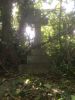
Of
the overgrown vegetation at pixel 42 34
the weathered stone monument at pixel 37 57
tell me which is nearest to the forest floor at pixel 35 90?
the overgrown vegetation at pixel 42 34

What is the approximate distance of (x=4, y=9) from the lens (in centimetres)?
1012

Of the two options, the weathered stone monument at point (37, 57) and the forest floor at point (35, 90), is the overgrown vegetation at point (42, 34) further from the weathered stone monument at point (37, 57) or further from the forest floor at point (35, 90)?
the forest floor at point (35, 90)

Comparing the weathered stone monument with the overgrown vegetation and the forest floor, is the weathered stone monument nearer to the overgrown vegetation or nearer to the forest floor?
the overgrown vegetation

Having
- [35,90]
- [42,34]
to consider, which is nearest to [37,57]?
[42,34]

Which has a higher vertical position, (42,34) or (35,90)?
(42,34)

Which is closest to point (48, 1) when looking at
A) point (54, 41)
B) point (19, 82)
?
point (54, 41)

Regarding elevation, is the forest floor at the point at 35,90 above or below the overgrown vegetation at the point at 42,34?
below

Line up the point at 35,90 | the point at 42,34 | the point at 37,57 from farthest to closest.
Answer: the point at 42,34 < the point at 37,57 < the point at 35,90

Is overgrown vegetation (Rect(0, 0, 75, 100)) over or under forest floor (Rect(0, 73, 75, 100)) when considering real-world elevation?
over

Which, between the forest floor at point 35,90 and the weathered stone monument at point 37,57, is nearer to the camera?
the forest floor at point 35,90

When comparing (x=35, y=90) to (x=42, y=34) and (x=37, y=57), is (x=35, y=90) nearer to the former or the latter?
(x=37, y=57)

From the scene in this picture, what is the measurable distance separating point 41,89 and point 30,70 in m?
2.98

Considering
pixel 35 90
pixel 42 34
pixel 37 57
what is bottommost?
pixel 35 90

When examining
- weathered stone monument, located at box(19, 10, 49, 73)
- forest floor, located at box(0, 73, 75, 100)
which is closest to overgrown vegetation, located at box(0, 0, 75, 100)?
weathered stone monument, located at box(19, 10, 49, 73)
